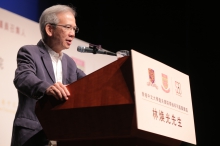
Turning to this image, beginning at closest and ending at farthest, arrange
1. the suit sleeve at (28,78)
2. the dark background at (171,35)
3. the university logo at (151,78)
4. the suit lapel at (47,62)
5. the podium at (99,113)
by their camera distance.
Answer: the podium at (99,113)
the university logo at (151,78)
the suit sleeve at (28,78)
the suit lapel at (47,62)
the dark background at (171,35)

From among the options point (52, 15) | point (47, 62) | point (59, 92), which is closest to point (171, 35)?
point (52, 15)

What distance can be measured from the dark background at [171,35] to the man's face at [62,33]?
235 cm

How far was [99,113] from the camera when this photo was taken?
1.91 m

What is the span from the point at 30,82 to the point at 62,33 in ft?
1.76

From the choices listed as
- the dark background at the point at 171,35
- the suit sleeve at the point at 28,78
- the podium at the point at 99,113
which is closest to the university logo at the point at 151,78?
the podium at the point at 99,113

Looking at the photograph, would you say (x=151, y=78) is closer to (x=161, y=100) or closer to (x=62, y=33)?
(x=161, y=100)

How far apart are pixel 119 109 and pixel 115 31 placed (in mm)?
3545

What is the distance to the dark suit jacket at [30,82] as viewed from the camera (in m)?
2.13

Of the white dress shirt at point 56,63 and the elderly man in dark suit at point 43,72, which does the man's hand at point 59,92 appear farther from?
the white dress shirt at point 56,63

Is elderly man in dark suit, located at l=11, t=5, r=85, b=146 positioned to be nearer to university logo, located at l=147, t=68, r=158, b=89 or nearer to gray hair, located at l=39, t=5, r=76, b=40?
gray hair, located at l=39, t=5, r=76, b=40

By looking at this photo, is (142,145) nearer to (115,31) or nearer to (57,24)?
(57,24)

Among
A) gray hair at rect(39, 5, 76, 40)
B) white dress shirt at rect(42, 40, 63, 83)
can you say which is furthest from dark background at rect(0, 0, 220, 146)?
white dress shirt at rect(42, 40, 63, 83)

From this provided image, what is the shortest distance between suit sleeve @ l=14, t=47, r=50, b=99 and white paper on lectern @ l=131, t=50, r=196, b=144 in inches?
18.1

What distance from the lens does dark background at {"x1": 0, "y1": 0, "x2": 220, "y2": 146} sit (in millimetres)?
4953
